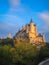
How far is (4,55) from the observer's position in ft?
125

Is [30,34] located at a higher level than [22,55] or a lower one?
higher

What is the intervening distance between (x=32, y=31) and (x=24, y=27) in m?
5.43

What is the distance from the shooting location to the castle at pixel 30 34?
420 ft

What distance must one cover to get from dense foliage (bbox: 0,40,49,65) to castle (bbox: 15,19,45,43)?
84.4 meters

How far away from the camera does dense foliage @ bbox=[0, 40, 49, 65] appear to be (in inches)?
1454

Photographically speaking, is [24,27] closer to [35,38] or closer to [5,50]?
[35,38]

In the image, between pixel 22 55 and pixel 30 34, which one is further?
pixel 30 34

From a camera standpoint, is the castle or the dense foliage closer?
the dense foliage

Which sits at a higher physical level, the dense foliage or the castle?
the castle

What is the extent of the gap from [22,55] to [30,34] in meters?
94.2

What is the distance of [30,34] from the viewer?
13262 cm

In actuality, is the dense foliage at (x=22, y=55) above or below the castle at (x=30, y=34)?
below

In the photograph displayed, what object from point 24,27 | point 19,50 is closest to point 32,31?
point 24,27

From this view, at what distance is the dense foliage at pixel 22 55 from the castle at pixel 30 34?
84442mm
